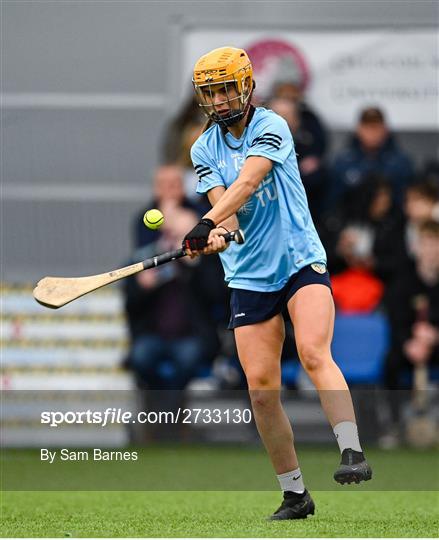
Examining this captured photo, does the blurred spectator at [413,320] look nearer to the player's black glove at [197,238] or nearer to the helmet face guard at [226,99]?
the helmet face guard at [226,99]

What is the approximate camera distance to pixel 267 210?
6707 mm

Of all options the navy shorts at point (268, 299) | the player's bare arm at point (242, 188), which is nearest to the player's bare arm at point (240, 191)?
the player's bare arm at point (242, 188)

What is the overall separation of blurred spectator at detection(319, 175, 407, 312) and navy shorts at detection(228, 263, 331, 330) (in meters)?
4.44

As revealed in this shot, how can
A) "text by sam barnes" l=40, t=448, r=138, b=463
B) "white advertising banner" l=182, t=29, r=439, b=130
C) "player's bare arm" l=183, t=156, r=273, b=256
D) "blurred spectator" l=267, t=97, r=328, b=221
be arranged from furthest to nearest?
"white advertising banner" l=182, t=29, r=439, b=130, "blurred spectator" l=267, t=97, r=328, b=221, "text by sam barnes" l=40, t=448, r=138, b=463, "player's bare arm" l=183, t=156, r=273, b=256

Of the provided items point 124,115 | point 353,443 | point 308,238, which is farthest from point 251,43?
point 353,443

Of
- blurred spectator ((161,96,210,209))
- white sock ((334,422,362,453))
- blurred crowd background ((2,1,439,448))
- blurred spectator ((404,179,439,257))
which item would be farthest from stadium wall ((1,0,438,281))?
white sock ((334,422,362,453))

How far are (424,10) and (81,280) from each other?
19.0 ft

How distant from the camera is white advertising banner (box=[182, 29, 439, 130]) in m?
11.6

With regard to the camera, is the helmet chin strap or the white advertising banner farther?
the white advertising banner

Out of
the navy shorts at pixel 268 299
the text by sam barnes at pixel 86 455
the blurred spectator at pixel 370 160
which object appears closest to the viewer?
the navy shorts at pixel 268 299

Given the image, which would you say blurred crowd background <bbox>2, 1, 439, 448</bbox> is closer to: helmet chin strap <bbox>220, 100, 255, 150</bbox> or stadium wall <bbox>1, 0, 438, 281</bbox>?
stadium wall <bbox>1, 0, 438, 281</bbox>

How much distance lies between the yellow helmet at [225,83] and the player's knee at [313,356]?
1082mm

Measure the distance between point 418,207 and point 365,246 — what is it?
50 centimetres

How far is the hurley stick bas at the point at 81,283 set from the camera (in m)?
6.53
